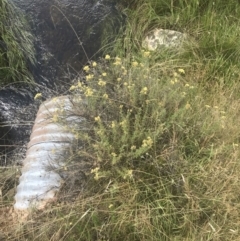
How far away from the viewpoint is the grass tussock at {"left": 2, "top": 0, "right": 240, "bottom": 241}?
2.47 metres

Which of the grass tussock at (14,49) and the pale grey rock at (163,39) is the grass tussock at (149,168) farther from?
the grass tussock at (14,49)

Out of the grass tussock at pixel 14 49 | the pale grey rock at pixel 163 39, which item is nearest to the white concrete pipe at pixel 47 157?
the grass tussock at pixel 14 49

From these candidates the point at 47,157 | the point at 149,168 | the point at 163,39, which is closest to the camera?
the point at 149,168

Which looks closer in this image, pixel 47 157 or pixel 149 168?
pixel 149 168

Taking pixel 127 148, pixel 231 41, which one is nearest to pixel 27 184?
pixel 127 148

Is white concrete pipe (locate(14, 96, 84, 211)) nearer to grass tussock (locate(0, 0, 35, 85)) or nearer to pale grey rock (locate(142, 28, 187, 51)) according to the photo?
grass tussock (locate(0, 0, 35, 85))

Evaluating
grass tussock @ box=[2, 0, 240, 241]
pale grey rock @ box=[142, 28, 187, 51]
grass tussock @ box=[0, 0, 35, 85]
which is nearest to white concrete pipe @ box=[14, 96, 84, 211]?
grass tussock @ box=[2, 0, 240, 241]

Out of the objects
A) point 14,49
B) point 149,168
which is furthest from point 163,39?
point 149,168

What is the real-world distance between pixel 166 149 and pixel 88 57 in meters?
1.50

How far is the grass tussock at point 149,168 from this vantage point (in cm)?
247

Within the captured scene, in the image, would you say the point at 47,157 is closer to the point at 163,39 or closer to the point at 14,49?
the point at 14,49

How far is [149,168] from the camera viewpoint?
260 centimetres

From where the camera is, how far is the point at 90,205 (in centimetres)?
250

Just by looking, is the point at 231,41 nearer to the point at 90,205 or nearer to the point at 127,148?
the point at 127,148
